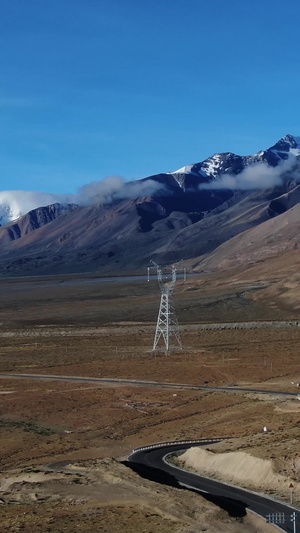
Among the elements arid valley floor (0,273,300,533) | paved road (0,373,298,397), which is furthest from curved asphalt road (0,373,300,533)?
paved road (0,373,298,397)

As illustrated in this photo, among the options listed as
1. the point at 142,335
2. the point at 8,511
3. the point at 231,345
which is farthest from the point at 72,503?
the point at 142,335

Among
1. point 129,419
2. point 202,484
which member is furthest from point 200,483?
point 129,419

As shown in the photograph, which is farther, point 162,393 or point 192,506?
point 162,393

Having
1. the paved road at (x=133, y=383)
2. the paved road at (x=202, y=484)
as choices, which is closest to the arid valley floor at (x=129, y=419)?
the paved road at (x=202, y=484)

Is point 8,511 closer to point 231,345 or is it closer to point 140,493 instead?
point 140,493

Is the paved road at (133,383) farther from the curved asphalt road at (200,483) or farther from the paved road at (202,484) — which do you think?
the paved road at (202,484)

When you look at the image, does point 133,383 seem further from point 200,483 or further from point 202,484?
point 202,484

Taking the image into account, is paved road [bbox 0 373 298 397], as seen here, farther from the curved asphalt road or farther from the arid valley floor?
the curved asphalt road
